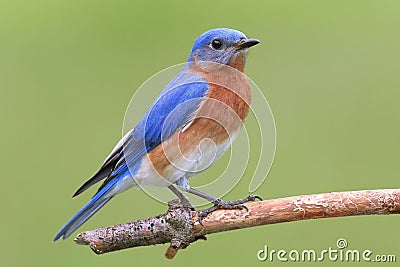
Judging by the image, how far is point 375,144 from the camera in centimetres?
591

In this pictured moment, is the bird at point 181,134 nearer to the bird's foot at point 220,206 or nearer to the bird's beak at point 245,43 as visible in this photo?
the bird's beak at point 245,43

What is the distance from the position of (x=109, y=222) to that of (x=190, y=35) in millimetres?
1764

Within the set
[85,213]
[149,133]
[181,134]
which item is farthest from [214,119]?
[85,213]

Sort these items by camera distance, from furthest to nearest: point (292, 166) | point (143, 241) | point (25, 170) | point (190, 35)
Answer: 1. point (190, 35)
2. point (25, 170)
3. point (292, 166)
4. point (143, 241)

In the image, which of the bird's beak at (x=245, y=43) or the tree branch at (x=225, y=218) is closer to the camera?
the tree branch at (x=225, y=218)

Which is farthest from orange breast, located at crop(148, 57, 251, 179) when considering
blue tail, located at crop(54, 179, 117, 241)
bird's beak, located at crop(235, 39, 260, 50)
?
blue tail, located at crop(54, 179, 117, 241)

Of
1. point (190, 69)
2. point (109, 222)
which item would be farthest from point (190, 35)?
point (190, 69)

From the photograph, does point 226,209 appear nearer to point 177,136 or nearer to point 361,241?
point 177,136

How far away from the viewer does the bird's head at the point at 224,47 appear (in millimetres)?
4352

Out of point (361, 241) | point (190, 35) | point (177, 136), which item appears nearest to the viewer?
point (177, 136)

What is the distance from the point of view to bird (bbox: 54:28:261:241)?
4234mm

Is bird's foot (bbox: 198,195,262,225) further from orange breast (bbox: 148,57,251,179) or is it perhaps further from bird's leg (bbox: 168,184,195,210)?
orange breast (bbox: 148,57,251,179)

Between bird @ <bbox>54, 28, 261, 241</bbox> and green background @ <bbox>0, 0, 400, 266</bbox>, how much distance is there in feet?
3.49

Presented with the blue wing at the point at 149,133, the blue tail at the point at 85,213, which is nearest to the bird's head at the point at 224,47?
the blue wing at the point at 149,133
